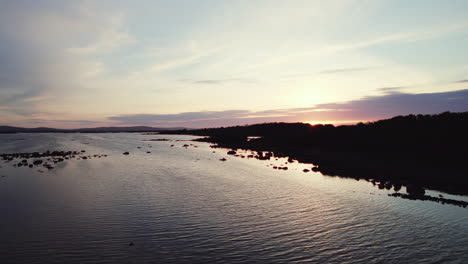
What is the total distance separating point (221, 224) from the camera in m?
20.2

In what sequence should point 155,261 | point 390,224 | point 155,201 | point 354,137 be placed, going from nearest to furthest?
point 155,261, point 390,224, point 155,201, point 354,137

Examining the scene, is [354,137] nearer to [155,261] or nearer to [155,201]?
[155,201]

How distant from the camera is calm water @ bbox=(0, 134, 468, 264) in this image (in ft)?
50.1

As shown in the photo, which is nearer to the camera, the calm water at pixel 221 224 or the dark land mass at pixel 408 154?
the calm water at pixel 221 224

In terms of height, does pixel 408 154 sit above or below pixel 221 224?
above

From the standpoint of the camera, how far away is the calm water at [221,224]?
50.1ft

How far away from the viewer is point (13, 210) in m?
23.2

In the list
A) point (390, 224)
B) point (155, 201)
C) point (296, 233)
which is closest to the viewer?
point (296, 233)

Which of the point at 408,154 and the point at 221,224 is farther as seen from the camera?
the point at 408,154

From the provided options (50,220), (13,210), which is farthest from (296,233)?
(13,210)

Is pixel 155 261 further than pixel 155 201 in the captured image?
No

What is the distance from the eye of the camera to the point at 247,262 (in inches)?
567

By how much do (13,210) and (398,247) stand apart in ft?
95.4

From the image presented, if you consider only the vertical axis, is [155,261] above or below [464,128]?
below
